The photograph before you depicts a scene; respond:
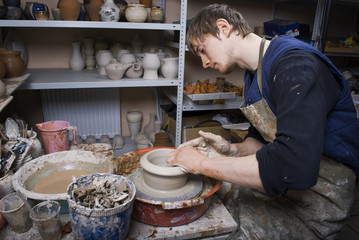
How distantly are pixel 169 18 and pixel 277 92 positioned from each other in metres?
2.12

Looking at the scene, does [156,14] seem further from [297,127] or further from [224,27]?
[297,127]

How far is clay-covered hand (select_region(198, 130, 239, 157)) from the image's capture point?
1.21 m

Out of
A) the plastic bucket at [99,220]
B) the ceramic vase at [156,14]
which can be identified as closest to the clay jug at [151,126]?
the ceramic vase at [156,14]

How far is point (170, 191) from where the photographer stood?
1078 millimetres

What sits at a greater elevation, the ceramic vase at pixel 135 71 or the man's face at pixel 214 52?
the man's face at pixel 214 52

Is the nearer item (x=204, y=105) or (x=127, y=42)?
(x=204, y=105)

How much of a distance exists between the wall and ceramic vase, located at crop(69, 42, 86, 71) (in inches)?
5.8

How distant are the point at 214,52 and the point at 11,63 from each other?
134cm

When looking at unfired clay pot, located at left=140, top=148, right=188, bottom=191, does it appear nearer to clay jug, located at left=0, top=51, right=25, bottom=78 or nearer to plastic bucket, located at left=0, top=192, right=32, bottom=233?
plastic bucket, located at left=0, top=192, right=32, bottom=233

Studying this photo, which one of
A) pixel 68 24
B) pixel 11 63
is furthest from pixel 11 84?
pixel 68 24

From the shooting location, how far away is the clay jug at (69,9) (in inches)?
76.0

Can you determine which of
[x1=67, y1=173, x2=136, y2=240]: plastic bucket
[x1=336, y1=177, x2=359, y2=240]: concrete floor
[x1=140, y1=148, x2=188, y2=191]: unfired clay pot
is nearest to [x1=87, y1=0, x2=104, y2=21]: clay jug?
[x1=140, y1=148, x2=188, y2=191]: unfired clay pot

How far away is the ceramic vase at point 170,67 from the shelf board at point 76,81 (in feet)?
0.20

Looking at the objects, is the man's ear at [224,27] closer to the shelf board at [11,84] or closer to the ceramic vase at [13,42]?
the shelf board at [11,84]
